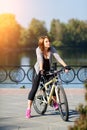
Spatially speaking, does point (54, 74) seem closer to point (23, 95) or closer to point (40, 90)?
point (40, 90)

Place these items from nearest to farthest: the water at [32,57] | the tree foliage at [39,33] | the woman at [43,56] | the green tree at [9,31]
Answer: the woman at [43,56]
the green tree at [9,31]
the water at [32,57]
the tree foliage at [39,33]

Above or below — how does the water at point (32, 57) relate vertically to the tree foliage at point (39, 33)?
below

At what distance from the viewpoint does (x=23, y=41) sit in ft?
63.3

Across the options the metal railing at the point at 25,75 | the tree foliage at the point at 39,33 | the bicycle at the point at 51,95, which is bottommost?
the bicycle at the point at 51,95

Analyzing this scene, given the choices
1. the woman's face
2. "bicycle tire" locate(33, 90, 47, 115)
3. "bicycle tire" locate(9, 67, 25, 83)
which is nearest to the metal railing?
"bicycle tire" locate(9, 67, 25, 83)

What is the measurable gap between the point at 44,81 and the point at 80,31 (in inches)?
458

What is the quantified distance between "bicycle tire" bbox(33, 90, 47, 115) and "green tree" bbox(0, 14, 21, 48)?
9.38m

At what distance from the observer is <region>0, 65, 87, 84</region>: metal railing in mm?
14117

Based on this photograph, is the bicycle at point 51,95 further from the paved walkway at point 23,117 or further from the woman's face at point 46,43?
the woman's face at point 46,43

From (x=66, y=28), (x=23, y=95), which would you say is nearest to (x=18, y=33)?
(x=66, y=28)

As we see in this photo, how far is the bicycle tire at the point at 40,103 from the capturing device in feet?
25.1

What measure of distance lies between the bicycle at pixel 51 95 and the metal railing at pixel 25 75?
617cm

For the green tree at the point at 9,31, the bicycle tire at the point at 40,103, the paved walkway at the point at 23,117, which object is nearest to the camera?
the paved walkway at the point at 23,117

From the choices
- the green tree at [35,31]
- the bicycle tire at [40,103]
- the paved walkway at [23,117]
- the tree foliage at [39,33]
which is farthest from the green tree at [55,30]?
the bicycle tire at [40,103]
